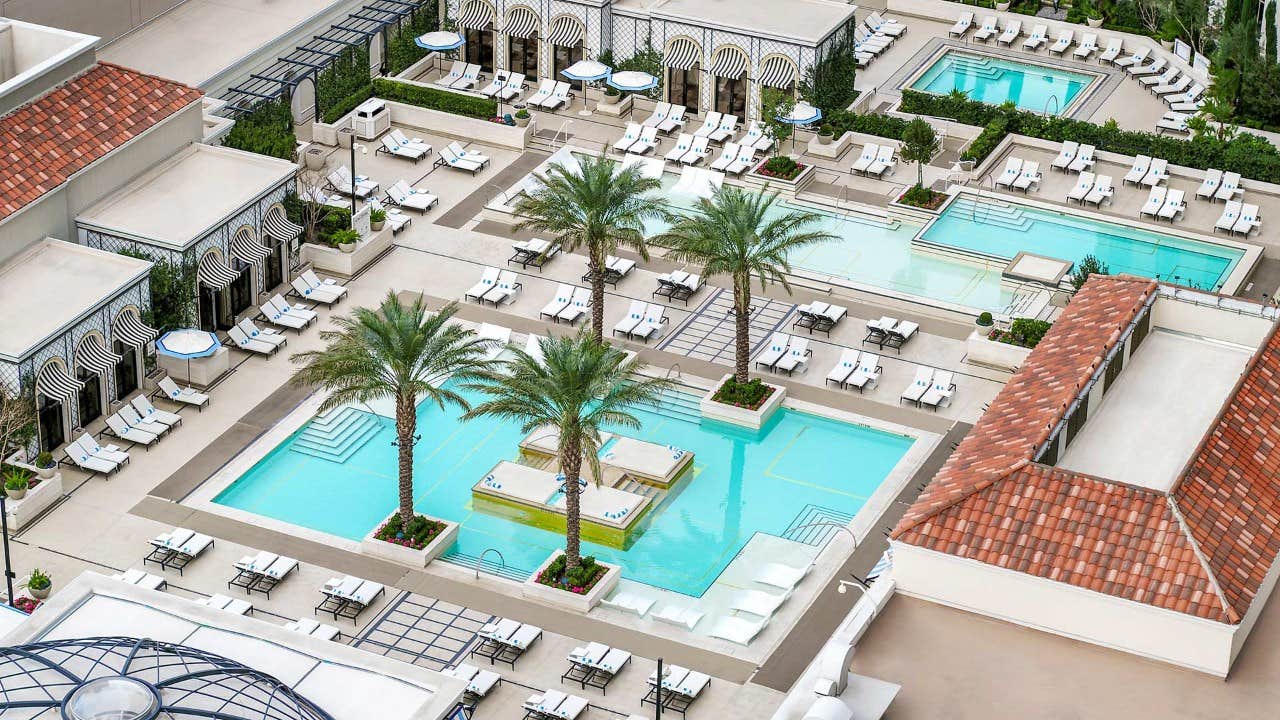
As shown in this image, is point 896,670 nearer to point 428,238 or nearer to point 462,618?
point 462,618

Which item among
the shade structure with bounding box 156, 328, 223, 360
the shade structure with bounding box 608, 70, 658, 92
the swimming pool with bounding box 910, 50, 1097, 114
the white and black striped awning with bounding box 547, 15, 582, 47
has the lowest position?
the swimming pool with bounding box 910, 50, 1097, 114

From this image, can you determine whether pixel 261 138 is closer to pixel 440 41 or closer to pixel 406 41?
pixel 440 41

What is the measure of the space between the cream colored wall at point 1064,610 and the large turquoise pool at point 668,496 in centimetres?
986

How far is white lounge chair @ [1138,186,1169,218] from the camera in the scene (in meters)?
64.8

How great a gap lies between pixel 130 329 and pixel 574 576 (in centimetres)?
1465

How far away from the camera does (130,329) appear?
2104 inches

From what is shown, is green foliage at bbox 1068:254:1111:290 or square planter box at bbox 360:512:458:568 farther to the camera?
green foliage at bbox 1068:254:1111:290

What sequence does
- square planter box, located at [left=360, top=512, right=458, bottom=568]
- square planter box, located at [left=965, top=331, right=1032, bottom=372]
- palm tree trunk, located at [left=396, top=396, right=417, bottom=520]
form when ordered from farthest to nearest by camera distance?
square planter box, located at [left=965, top=331, right=1032, bottom=372] → square planter box, located at [left=360, top=512, right=458, bottom=568] → palm tree trunk, located at [left=396, top=396, right=417, bottom=520]

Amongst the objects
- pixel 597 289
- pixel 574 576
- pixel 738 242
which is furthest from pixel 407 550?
pixel 738 242

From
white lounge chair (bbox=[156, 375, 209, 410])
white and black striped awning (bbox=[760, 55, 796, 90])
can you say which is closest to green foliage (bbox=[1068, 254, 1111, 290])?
white and black striped awning (bbox=[760, 55, 796, 90])

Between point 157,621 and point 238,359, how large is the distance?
21284 millimetres

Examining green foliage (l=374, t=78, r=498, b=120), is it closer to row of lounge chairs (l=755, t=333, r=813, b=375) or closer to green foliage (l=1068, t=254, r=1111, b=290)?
row of lounge chairs (l=755, t=333, r=813, b=375)

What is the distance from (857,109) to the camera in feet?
235

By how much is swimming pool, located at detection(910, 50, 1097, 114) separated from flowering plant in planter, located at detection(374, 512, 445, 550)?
32.9 meters
